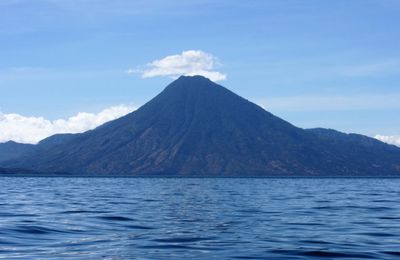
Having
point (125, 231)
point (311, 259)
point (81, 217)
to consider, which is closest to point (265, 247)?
point (311, 259)

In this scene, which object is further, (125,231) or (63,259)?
(125,231)

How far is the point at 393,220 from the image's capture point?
130 ft

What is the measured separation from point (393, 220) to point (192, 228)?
1491cm

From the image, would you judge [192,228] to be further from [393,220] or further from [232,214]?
[393,220]

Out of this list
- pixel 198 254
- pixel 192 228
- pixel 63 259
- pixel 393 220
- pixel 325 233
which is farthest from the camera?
pixel 393 220

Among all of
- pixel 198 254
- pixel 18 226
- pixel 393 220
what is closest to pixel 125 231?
pixel 18 226

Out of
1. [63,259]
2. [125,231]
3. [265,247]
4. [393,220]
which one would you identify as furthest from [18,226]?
→ [393,220]

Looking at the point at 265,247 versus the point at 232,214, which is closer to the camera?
the point at 265,247

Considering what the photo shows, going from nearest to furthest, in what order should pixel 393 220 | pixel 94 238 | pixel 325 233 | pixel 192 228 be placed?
pixel 94 238, pixel 325 233, pixel 192 228, pixel 393 220

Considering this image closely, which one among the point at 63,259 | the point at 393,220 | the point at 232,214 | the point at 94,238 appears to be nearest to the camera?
the point at 63,259

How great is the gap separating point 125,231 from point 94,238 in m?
3.35

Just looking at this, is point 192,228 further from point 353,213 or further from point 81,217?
point 353,213

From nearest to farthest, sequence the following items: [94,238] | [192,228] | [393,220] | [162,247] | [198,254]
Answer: [198,254]
[162,247]
[94,238]
[192,228]
[393,220]

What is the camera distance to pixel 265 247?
25.8 m
